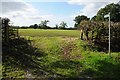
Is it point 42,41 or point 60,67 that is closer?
point 60,67

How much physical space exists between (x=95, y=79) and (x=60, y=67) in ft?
7.27

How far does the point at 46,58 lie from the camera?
16203mm

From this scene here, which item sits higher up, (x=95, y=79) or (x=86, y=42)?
(x=86, y=42)

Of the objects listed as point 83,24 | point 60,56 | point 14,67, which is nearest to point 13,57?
point 14,67

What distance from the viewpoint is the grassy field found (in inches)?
542

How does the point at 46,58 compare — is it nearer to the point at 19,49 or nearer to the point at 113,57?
the point at 19,49

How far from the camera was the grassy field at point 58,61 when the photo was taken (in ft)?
45.2

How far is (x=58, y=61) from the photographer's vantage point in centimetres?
1572

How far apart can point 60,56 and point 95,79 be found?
3.92 metres

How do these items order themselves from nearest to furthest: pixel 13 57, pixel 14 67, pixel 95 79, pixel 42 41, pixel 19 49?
pixel 95 79, pixel 14 67, pixel 13 57, pixel 19 49, pixel 42 41

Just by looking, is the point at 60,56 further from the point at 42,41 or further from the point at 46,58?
the point at 42,41

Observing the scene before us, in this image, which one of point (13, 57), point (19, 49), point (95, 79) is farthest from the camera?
point (19, 49)

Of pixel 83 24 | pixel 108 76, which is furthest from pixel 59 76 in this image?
pixel 83 24

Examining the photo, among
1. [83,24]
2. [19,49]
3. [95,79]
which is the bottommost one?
[95,79]
